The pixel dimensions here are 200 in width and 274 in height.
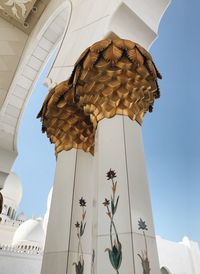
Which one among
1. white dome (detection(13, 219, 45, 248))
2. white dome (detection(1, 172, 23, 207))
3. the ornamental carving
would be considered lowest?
the ornamental carving

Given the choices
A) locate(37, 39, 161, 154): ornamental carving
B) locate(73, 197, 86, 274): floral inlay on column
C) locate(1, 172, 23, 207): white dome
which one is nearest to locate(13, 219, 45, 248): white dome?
locate(1, 172, 23, 207): white dome

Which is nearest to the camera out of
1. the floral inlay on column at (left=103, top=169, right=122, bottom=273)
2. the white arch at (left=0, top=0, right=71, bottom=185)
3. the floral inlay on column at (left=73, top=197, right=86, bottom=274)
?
the floral inlay on column at (left=103, top=169, right=122, bottom=273)

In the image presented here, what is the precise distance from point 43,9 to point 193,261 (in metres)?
9.79

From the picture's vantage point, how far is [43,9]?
9.20 feet

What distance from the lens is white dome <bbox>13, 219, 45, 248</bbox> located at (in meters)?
8.01

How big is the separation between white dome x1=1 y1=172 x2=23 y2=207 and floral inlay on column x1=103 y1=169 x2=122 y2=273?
11.7m

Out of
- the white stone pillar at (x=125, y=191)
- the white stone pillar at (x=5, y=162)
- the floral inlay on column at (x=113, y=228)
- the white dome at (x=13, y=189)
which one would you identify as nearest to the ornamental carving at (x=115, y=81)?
the white stone pillar at (x=125, y=191)

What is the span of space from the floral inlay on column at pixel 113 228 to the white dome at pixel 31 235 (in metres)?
8.28

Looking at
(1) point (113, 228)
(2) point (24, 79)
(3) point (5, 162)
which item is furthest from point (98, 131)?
(2) point (24, 79)

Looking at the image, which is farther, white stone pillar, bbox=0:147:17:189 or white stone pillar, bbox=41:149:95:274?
white stone pillar, bbox=0:147:17:189

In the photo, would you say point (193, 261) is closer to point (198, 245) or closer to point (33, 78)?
point (198, 245)

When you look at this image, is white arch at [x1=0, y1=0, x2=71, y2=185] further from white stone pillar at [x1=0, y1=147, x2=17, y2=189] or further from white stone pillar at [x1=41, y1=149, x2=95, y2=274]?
white stone pillar at [x1=41, y1=149, x2=95, y2=274]

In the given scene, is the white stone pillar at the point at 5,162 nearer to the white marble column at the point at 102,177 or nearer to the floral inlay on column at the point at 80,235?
the white marble column at the point at 102,177

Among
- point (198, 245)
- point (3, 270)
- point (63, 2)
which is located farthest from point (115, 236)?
point (198, 245)
